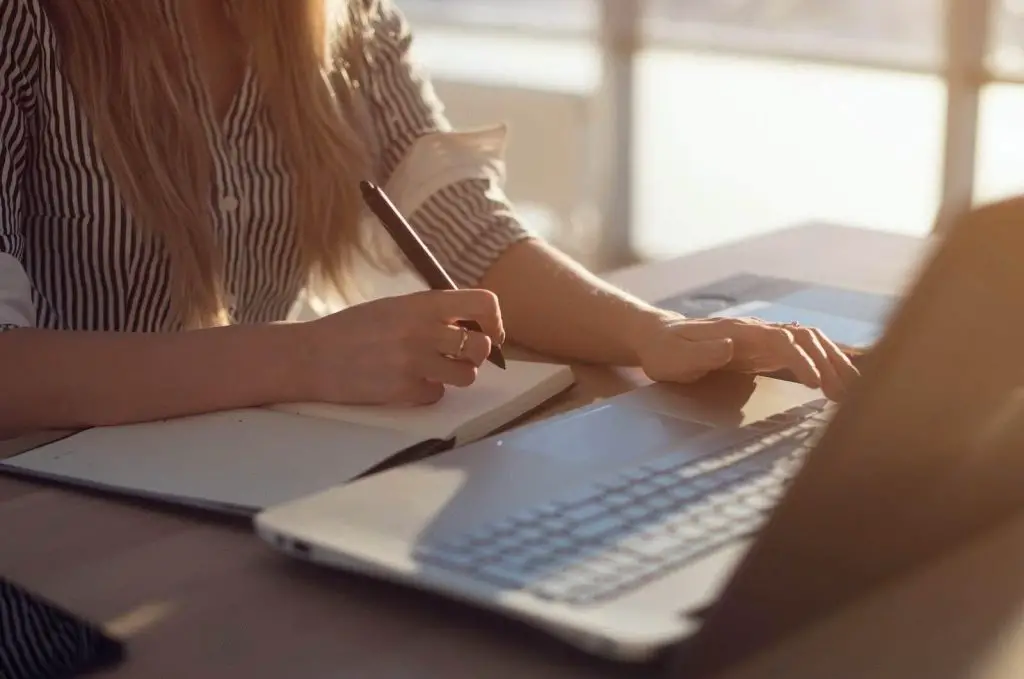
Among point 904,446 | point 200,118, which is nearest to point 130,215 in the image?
point 200,118

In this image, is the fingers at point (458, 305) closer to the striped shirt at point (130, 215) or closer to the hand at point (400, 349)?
the hand at point (400, 349)

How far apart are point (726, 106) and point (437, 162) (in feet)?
7.48

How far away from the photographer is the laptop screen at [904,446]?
20.8 inches

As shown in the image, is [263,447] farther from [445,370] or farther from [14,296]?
[14,296]

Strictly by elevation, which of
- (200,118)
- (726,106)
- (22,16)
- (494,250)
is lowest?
(726,106)

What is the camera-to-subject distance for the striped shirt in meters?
1.22

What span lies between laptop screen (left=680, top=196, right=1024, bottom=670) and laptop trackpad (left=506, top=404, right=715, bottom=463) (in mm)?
225

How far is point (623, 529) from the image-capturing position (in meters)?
0.76

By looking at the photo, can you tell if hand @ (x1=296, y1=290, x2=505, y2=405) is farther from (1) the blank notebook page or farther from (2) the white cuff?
(2) the white cuff

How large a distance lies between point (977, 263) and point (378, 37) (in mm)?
1067

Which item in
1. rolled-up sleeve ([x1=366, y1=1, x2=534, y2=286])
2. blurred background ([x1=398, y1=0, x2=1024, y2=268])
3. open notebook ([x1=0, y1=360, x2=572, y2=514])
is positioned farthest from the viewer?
blurred background ([x1=398, y1=0, x2=1024, y2=268])

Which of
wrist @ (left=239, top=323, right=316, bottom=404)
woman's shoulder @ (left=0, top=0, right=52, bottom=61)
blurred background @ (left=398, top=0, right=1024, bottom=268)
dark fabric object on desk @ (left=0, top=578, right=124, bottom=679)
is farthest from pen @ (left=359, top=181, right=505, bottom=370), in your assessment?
blurred background @ (left=398, top=0, right=1024, bottom=268)

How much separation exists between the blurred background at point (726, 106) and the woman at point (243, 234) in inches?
71.3

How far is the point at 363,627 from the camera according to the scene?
72 centimetres
